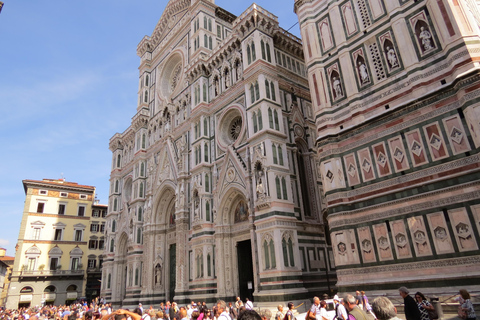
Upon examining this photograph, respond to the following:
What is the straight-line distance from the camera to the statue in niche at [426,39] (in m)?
13.1

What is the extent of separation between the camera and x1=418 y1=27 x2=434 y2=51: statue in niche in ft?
42.9

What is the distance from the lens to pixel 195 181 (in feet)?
77.9

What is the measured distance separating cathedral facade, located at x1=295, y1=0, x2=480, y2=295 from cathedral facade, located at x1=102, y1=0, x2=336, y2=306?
13.3 feet

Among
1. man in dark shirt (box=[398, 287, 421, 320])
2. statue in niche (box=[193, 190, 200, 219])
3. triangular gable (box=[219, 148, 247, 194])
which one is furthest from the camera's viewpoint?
statue in niche (box=[193, 190, 200, 219])

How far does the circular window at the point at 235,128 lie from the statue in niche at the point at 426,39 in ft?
40.8

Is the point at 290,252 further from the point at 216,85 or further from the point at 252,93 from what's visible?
the point at 216,85

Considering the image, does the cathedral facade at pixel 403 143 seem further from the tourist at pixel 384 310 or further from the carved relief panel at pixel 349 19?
the tourist at pixel 384 310

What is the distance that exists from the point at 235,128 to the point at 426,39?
1331 centimetres

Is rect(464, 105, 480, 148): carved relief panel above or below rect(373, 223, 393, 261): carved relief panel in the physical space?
above

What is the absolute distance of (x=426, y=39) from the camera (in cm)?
1318

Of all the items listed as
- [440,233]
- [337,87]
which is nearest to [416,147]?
[440,233]

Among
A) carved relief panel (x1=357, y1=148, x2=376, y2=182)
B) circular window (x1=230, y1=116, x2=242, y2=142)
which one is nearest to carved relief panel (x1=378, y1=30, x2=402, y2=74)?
carved relief panel (x1=357, y1=148, x2=376, y2=182)

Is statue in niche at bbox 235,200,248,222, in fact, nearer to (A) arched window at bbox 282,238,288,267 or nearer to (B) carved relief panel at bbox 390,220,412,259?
(A) arched window at bbox 282,238,288,267

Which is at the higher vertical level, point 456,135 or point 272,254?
point 456,135
